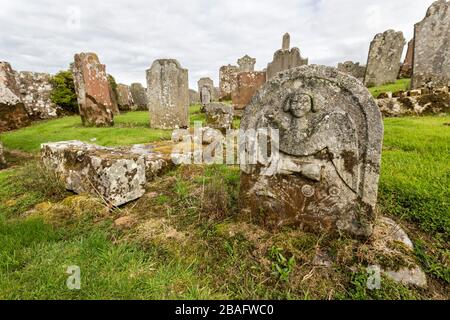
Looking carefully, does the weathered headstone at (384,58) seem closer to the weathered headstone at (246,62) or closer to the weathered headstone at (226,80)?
the weathered headstone at (226,80)

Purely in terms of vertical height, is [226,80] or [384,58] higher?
[384,58]

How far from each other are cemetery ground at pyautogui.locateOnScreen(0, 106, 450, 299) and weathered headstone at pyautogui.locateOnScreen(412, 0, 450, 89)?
685 cm

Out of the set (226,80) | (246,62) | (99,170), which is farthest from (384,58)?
(99,170)

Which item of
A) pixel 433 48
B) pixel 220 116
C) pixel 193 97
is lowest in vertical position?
pixel 220 116

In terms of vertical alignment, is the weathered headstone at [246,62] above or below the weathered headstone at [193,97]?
above

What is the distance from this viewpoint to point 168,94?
8617 millimetres

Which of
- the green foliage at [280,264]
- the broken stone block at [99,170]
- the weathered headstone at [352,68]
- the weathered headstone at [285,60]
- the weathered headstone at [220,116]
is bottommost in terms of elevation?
the green foliage at [280,264]

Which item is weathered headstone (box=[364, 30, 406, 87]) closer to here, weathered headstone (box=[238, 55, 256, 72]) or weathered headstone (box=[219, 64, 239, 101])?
weathered headstone (box=[219, 64, 239, 101])

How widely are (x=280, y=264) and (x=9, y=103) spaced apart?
13253mm

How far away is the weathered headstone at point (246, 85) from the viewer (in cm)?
1048

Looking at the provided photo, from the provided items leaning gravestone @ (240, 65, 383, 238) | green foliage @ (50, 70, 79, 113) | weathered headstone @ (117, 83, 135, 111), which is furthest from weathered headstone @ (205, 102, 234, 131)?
green foliage @ (50, 70, 79, 113)

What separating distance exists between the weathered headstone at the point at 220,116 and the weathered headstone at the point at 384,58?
375 inches

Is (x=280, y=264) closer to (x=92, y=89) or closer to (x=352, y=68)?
(x=92, y=89)

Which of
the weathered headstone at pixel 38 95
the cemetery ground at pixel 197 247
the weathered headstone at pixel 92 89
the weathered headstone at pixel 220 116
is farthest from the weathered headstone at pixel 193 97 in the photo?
the cemetery ground at pixel 197 247
